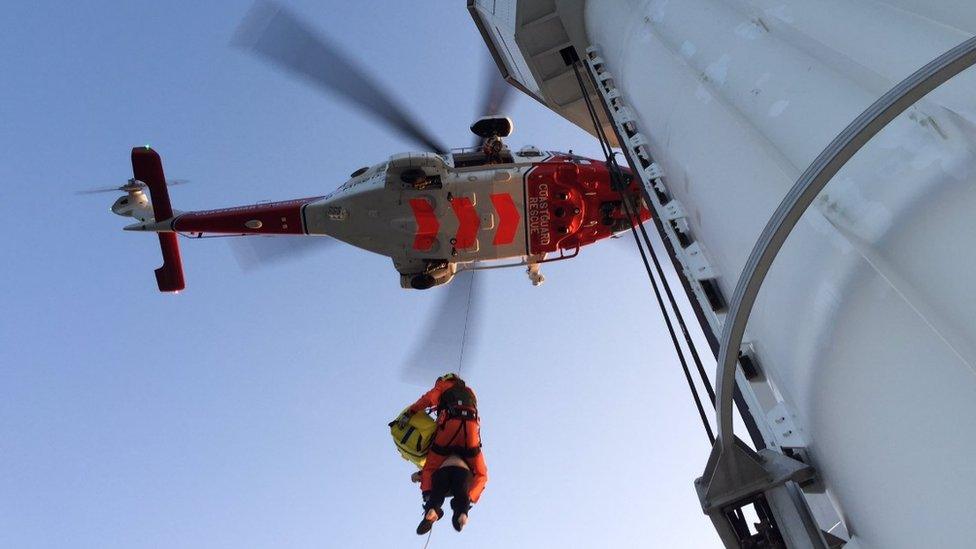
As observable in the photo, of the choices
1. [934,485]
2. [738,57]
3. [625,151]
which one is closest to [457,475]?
[625,151]

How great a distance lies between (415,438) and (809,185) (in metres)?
5.30

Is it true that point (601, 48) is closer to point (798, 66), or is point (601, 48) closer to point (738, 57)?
point (738, 57)

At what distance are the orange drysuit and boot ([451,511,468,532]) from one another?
0.60 ft

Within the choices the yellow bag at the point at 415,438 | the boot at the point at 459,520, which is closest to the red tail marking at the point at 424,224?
the yellow bag at the point at 415,438

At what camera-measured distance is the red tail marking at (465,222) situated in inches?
314

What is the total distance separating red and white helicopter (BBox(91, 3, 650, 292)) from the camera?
25.6ft

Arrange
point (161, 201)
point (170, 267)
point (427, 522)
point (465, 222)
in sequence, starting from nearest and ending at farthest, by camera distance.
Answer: point (427, 522), point (465, 222), point (161, 201), point (170, 267)

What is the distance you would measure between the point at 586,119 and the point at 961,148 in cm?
650

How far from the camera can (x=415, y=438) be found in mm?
6305

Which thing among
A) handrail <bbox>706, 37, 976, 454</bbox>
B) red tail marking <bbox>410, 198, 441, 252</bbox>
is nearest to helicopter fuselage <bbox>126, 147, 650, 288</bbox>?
red tail marking <bbox>410, 198, 441, 252</bbox>

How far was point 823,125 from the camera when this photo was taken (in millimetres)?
2002

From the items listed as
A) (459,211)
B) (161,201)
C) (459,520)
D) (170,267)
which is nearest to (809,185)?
(459,520)

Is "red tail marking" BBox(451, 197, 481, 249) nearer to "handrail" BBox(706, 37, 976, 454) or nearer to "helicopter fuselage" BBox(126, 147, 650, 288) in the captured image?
"helicopter fuselage" BBox(126, 147, 650, 288)

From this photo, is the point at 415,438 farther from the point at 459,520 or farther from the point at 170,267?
the point at 170,267
